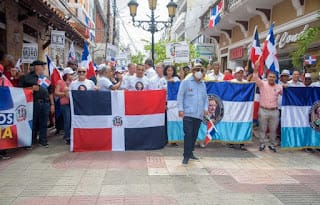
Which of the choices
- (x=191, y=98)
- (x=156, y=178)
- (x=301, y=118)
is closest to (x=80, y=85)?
(x=191, y=98)

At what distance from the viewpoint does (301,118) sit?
8.01m

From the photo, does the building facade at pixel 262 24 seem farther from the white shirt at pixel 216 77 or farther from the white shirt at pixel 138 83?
the white shirt at pixel 138 83

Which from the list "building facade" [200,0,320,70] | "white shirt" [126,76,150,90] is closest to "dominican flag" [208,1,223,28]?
"building facade" [200,0,320,70]

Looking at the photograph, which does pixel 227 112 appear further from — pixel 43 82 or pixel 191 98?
pixel 43 82

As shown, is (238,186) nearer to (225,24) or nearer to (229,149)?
(229,149)

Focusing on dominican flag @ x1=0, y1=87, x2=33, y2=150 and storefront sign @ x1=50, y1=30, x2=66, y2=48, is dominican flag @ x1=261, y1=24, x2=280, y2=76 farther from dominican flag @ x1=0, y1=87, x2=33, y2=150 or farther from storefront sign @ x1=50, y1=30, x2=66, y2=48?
storefront sign @ x1=50, y1=30, x2=66, y2=48

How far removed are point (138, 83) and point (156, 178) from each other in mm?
2863

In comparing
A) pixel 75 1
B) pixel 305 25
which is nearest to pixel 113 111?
pixel 305 25

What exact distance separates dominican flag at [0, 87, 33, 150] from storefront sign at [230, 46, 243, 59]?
1619cm

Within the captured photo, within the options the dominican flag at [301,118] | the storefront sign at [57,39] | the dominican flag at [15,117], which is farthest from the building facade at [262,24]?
the dominican flag at [15,117]

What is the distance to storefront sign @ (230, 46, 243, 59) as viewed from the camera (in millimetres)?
21450

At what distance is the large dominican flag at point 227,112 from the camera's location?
809cm

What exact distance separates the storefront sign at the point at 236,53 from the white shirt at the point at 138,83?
14.4m

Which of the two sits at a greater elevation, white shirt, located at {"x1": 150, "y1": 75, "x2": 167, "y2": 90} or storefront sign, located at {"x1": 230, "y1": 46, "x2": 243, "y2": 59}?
storefront sign, located at {"x1": 230, "y1": 46, "x2": 243, "y2": 59}
